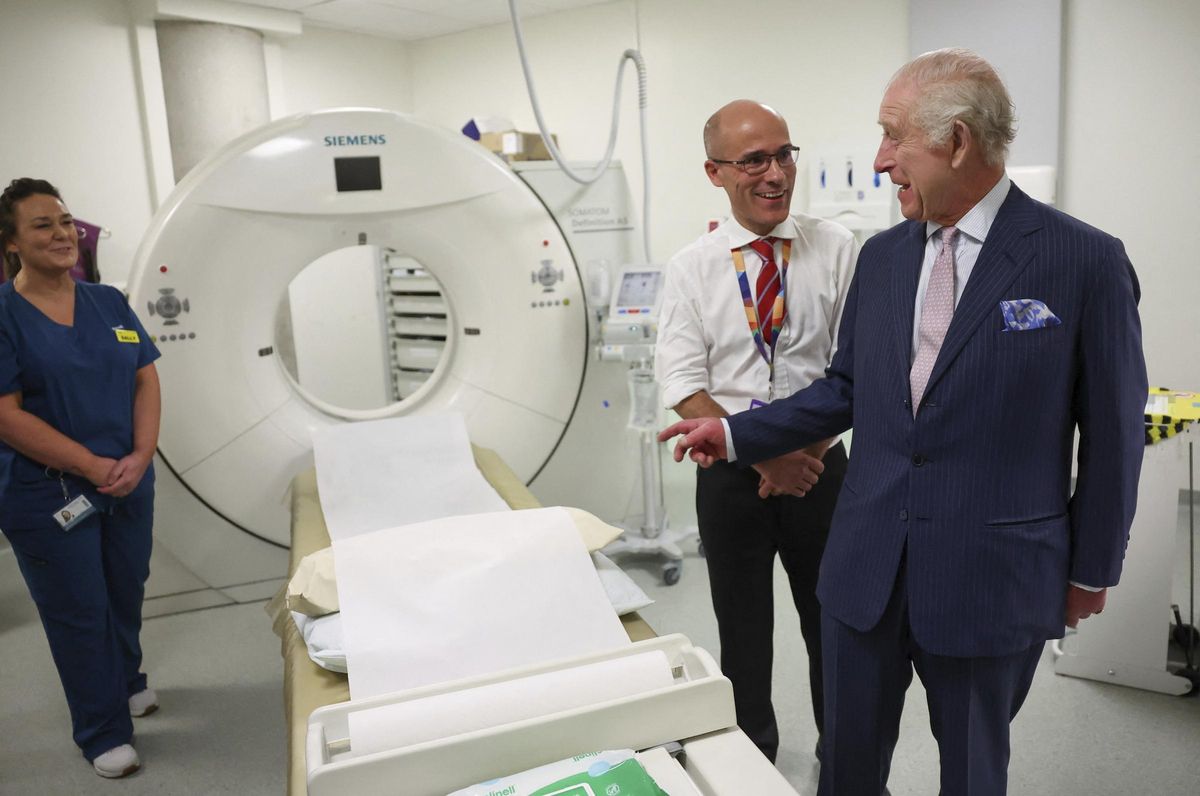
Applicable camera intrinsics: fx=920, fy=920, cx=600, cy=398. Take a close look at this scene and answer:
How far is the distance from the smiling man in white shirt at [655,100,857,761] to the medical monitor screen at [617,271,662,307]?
3.60ft

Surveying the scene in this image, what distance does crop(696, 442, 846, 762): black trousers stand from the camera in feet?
5.69

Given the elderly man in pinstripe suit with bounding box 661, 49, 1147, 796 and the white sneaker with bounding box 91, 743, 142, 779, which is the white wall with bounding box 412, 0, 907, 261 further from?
the white sneaker with bounding box 91, 743, 142, 779

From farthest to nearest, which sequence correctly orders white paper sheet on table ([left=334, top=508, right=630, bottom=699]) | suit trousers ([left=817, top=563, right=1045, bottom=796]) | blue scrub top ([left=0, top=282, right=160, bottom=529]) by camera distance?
blue scrub top ([left=0, top=282, right=160, bottom=529]) → white paper sheet on table ([left=334, top=508, right=630, bottom=699]) → suit trousers ([left=817, top=563, right=1045, bottom=796])

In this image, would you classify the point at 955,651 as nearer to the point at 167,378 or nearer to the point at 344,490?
the point at 344,490

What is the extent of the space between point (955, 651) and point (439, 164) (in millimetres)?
2020

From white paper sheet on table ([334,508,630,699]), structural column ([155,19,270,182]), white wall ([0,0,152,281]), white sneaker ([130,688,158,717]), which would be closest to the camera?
white paper sheet on table ([334,508,630,699])

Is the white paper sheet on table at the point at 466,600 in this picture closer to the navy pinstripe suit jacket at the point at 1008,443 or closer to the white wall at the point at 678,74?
the navy pinstripe suit jacket at the point at 1008,443

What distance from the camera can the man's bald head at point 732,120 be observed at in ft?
5.46

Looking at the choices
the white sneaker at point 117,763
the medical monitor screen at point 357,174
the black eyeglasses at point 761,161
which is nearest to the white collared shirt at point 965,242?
the black eyeglasses at point 761,161

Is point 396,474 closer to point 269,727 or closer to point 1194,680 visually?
point 269,727

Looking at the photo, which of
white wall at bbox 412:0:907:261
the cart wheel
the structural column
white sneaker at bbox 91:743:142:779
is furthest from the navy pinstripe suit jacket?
the structural column

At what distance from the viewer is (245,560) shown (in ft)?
9.02

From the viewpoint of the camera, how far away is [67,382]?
206 cm

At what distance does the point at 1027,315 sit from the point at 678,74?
3.62 metres
